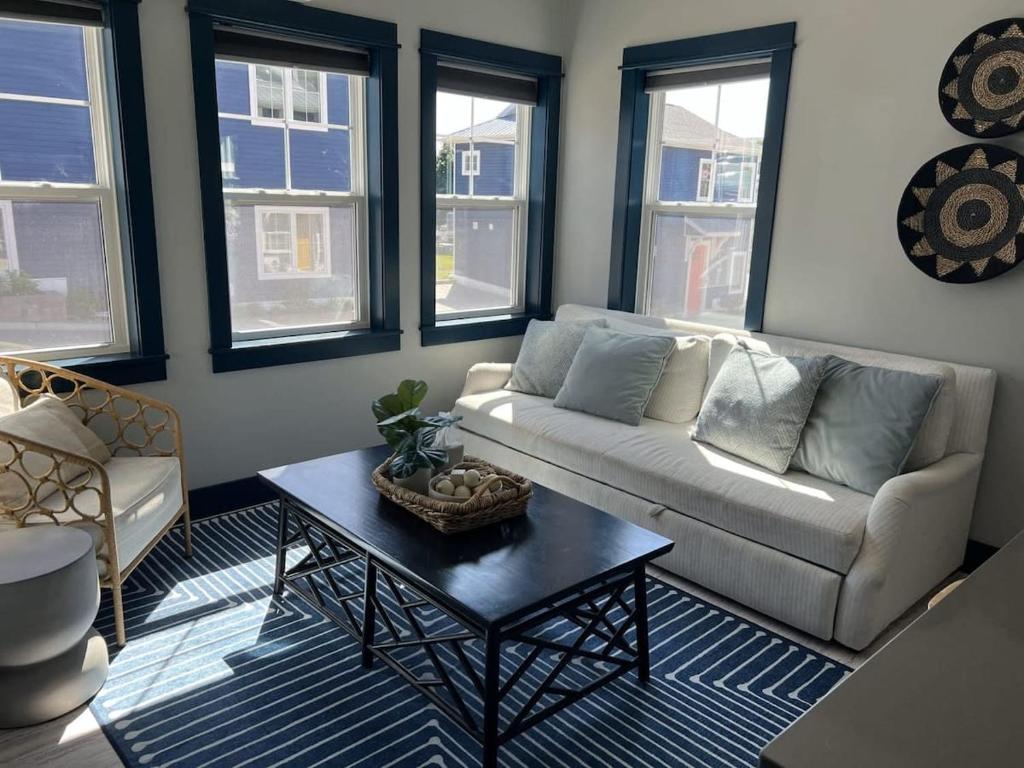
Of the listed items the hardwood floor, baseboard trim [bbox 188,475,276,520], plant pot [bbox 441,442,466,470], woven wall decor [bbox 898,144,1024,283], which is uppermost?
woven wall decor [bbox 898,144,1024,283]

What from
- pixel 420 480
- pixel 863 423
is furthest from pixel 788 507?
pixel 420 480

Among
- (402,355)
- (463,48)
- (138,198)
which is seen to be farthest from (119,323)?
(463,48)

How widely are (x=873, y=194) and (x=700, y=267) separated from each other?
0.98 metres

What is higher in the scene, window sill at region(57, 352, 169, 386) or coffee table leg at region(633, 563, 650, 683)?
window sill at region(57, 352, 169, 386)

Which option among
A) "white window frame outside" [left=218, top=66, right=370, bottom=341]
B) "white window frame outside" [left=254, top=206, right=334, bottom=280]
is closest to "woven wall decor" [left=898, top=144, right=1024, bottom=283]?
"white window frame outside" [left=218, top=66, right=370, bottom=341]

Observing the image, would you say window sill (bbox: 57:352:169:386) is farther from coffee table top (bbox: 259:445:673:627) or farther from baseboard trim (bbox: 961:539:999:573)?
baseboard trim (bbox: 961:539:999:573)

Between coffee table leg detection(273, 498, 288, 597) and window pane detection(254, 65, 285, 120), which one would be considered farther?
window pane detection(254, 65, 285, 120)

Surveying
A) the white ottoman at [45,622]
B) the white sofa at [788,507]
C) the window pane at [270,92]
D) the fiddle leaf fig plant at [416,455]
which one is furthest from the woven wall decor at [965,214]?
the white ottoman at [45,622]

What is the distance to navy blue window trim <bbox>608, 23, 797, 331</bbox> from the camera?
3.48 m

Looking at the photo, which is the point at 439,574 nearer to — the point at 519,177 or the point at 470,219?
the point at 470,219

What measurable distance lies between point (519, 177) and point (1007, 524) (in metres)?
3.04

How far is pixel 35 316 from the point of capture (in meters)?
3.05

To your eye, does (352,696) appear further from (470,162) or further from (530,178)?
(530,178)

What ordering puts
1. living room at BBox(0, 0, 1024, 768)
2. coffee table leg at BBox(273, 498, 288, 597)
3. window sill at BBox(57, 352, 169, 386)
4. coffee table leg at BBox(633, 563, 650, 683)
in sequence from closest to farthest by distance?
1. living room at BBox(0, 0, 1024, 768)
2. coffee table leg at BBox(633, 563, 650, 683)
3. coffee table leg at BBox(273, 498, 288, 597)
4. window sill at BBox(57, 352, 169, 386)
